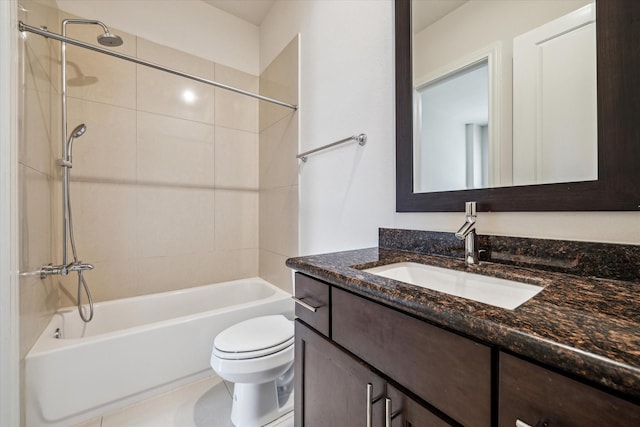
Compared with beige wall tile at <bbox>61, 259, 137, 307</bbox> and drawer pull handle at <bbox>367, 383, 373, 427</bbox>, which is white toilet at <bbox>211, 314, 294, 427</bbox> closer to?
drawer pull handle at <bbox>367, 383, 373, 427</bbox>

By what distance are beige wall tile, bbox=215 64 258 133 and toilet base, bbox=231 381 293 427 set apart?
1.89 meters

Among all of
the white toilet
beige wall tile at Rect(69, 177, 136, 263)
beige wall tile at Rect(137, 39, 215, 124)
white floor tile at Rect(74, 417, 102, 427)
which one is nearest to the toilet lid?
the white toilet

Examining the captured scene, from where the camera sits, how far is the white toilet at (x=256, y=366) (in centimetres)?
115

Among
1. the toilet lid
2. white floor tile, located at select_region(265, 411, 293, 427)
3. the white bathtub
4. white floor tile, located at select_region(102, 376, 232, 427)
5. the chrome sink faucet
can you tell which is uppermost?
the chrome sink faucet

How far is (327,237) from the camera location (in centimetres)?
155

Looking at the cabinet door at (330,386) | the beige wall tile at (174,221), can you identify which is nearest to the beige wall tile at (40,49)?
the beige wall tile at (174,221)

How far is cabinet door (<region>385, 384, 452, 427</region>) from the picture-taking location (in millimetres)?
487

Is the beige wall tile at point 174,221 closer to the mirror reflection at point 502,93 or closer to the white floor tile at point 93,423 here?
the white floor tile at point 93,423

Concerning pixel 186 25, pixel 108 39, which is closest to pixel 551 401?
pixel 108 39

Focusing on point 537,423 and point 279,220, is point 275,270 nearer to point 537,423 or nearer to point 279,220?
point 279,220

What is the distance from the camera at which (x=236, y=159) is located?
225cm

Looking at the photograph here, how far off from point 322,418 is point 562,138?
3.51 ft

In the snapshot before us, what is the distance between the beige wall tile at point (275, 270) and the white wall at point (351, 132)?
314mm

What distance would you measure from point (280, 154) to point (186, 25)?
4.01 feet
